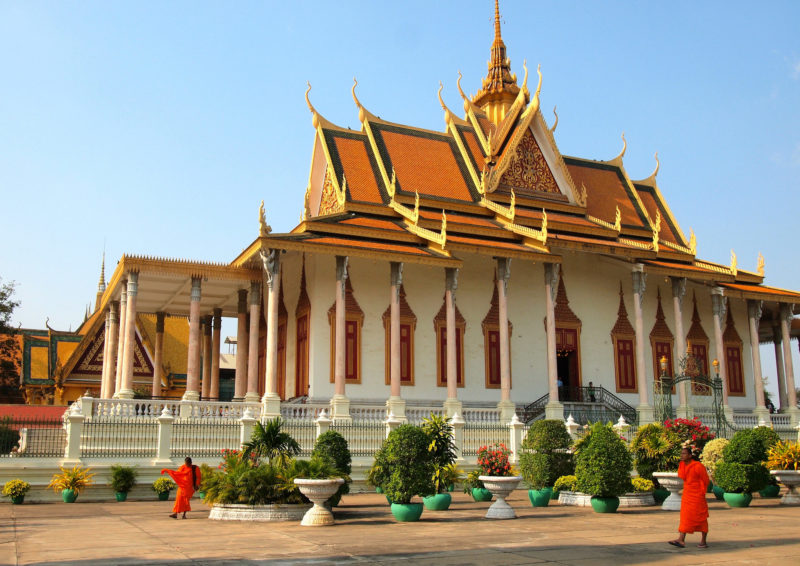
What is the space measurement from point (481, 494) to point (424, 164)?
13.9m

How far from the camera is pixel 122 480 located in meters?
14.3

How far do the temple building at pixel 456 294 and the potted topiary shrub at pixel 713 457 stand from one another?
232 inches

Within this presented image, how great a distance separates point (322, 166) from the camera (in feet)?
83.0

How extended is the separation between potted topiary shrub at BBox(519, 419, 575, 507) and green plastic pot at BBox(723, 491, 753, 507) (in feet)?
8.58

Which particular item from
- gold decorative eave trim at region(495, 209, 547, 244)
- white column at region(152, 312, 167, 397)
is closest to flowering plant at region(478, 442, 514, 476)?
gold decorative eave trim at region(495, 209, 547, 244)

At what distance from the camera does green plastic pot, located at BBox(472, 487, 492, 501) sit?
13.9 m

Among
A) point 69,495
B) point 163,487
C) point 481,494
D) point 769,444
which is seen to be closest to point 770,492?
point 769,444

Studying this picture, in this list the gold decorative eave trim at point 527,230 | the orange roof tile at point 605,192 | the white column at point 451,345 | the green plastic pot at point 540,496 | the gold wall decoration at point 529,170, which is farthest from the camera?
the orange roof tile at point 605,192

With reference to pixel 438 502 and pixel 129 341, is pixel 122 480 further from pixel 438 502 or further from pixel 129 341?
pixel 438 502

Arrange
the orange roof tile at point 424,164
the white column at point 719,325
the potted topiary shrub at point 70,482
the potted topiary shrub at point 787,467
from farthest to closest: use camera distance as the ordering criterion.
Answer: the orange roof tile at point 424,164, the white column at point 719,325, the potted topiary shrub at point 70,482, the potted topiary shrub at point 787,467

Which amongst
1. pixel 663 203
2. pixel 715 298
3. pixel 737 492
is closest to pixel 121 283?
pixel 737 492

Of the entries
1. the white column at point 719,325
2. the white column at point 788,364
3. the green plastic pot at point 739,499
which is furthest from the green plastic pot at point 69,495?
the white column at point 788,364

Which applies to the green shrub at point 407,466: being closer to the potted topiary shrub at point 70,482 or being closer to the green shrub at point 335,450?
the green shrub at point 335,450

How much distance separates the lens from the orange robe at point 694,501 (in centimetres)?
821
